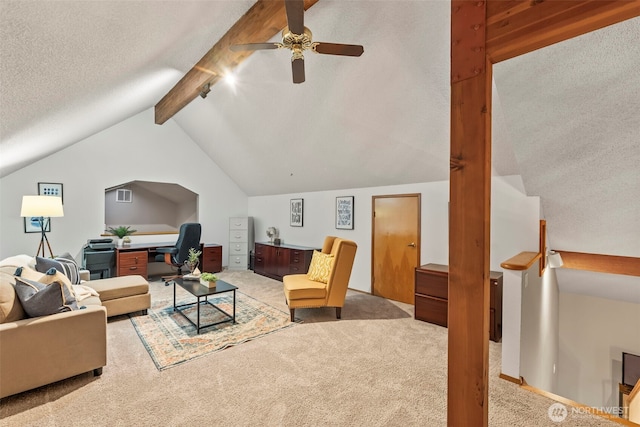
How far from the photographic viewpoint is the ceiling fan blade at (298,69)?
2149mm

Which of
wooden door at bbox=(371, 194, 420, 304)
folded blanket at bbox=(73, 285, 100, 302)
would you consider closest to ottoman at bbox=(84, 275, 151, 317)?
folded blanket at bbox=(73, 285, 100, 302)

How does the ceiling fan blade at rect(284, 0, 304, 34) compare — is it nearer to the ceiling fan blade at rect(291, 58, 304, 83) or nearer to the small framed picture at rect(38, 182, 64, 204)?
the ceiling fan blade at rect(291, 58, 304, 83)

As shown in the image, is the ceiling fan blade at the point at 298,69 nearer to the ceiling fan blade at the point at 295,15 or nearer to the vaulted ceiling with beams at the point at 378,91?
the ceiling fan blade at the point at 295,15

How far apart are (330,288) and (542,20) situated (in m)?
3.12

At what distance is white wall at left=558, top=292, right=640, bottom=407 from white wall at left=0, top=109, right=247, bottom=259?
263 inches

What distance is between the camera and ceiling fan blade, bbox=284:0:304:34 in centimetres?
157

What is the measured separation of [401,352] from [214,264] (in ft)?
15.7

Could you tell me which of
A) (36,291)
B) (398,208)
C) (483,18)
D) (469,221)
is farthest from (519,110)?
(36,291)

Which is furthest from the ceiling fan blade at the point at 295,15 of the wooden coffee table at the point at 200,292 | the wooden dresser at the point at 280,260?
the wooden dresser at the point at 280,260

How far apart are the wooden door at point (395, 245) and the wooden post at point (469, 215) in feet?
9.77

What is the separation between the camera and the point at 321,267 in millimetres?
3918

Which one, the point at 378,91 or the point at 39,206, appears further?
the point at 39,206

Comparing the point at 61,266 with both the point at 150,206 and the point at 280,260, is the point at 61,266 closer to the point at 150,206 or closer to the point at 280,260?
the point at 280,260

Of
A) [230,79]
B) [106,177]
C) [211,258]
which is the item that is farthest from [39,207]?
[211,258]
